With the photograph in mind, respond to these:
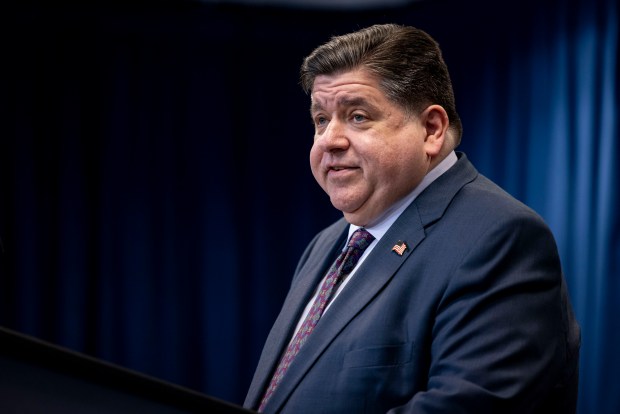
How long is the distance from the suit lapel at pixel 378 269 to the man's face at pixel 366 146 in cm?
8

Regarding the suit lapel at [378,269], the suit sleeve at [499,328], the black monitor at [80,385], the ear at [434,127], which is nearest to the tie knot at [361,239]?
the suit lapel at [378,269]

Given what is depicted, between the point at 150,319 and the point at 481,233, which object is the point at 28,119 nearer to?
the point at 150,319

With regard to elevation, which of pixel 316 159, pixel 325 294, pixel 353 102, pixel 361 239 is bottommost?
pixel 325 294

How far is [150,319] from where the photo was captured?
4.50 metres

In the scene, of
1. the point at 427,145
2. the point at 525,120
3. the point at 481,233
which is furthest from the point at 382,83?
the point at 525,120

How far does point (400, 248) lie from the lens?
1473mm

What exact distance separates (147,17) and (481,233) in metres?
3.69

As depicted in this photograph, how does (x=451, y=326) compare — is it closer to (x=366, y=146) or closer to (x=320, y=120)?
(x=366, y=146)

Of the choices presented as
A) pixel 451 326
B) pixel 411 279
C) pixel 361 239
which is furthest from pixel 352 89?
pixel 451 326

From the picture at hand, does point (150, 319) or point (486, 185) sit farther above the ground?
point (486, 185)

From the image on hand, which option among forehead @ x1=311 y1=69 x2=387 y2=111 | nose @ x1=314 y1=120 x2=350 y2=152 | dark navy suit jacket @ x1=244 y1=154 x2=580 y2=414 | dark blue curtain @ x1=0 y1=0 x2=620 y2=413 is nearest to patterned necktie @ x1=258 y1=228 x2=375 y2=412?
dark navy suit jacket @ x1=244 y1=154 x2=580 y2=414

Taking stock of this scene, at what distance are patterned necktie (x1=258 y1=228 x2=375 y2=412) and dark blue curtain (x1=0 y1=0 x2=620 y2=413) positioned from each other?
93.3 inches

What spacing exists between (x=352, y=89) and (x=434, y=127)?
22 centimetres

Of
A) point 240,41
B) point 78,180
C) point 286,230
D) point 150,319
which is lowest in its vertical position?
point 150,319
